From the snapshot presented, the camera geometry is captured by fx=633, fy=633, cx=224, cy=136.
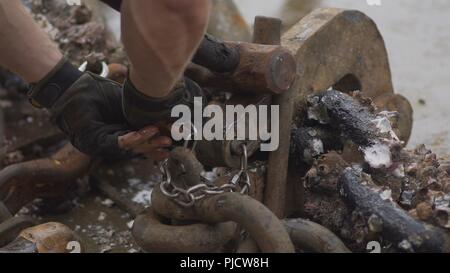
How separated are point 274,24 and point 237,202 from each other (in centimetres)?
65

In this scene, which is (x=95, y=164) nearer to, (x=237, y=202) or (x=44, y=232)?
(x=44, y=232)

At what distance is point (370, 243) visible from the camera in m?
1.66

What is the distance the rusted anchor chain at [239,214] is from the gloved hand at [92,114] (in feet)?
0.45

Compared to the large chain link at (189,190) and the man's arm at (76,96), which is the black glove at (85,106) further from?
the large chain link at (189,190)

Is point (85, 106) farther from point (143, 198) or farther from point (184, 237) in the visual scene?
point (143, 198)

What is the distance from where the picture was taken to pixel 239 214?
5.05 ft

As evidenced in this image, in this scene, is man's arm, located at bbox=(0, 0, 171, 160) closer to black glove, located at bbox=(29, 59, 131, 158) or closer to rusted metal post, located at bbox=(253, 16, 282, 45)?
black glove, located at bbox=(29, 59, 131, 158)

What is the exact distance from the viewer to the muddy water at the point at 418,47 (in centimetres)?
319

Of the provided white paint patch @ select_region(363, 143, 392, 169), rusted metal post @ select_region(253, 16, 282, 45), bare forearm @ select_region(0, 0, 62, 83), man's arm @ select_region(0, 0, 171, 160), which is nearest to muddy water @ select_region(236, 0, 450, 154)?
white paint patch @ select_region(363, 143, 392, 169)

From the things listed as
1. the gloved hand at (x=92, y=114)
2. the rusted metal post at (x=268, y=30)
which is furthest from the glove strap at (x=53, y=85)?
the rusted metal post at (x=268, y=30)

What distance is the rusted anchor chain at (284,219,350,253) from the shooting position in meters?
1.59

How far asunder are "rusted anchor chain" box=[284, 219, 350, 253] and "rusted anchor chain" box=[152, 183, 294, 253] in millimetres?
129
